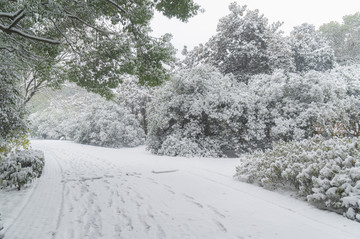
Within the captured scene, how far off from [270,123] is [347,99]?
561cm

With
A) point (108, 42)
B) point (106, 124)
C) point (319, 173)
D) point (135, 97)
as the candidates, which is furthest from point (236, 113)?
point (135, 97)

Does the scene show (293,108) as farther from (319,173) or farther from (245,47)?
(319,173)

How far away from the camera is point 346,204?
3.34m

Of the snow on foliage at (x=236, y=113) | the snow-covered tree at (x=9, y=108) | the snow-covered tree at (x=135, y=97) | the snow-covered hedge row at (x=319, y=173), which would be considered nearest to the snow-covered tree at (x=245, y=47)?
the snow on foliage at (x=236, y=113)

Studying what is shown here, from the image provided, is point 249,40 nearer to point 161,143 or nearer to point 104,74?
point 161,143

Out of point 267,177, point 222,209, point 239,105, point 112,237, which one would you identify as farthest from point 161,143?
point 112,237

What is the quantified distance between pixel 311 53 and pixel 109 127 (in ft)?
64.1

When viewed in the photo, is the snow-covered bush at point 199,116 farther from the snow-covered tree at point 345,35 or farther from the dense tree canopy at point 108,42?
the snow-covered tree at point 345,35

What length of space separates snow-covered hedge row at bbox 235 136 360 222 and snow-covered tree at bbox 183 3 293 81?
12.4 m

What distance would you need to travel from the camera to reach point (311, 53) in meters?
21.0

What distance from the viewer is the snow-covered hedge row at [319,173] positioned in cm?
353

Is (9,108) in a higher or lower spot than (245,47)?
lower

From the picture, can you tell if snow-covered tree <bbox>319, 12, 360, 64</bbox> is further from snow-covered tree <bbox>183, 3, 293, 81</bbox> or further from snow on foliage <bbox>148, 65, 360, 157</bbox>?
snow on foliage <bbox>148, 65, 360, 157</bbox>

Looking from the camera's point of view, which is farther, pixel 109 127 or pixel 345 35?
pixel 345 35
